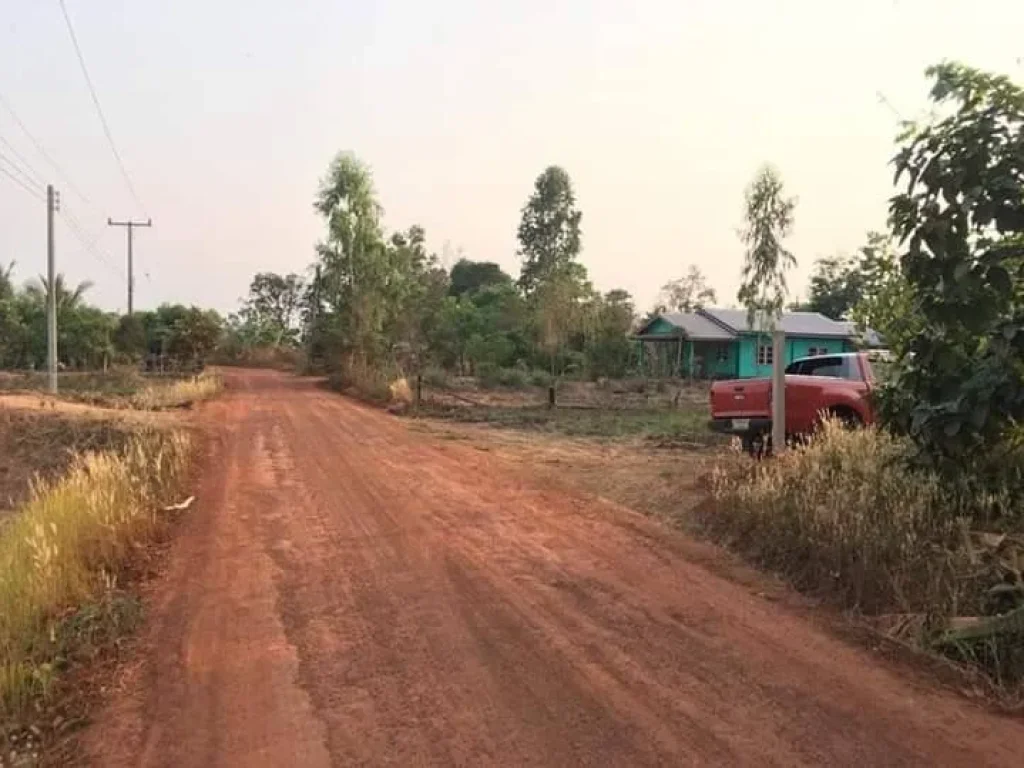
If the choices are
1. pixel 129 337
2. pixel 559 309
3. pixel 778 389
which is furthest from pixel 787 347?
pixel 129 337

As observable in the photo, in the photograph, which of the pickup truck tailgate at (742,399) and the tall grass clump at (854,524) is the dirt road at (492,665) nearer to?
the tall grass clump at (854,524)

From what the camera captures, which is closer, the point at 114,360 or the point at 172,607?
the point at 172,607

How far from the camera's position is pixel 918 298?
668cm

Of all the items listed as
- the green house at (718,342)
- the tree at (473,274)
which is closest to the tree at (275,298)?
the tree at (473,274)

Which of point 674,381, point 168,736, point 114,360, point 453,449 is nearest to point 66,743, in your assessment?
point 168,736

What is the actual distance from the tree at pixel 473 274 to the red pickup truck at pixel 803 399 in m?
65.8

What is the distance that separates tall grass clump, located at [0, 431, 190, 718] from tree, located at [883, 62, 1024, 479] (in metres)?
5.58

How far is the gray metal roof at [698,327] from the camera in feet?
144

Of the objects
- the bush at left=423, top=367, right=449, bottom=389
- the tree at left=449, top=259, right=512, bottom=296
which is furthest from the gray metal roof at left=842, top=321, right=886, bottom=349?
the tree at left=449, top=259, right=512, bottom=296

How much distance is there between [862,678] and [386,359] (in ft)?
111

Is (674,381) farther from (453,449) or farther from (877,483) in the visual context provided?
(877,483)

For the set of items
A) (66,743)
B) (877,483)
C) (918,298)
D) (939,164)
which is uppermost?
(939,164)

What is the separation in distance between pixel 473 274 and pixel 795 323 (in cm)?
4059

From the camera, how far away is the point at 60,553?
6.95 metres
